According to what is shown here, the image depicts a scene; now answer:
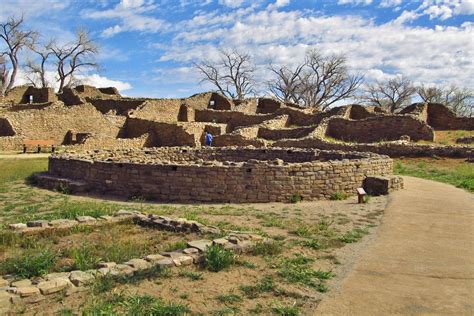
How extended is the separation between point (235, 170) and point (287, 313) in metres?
6.96

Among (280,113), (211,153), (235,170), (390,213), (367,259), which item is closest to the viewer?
(367,259)

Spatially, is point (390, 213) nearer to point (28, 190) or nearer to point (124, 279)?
point (124, 279)

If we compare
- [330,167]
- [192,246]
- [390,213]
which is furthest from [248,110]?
[192,246]

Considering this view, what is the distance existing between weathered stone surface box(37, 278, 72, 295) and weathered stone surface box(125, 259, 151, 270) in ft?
2.74

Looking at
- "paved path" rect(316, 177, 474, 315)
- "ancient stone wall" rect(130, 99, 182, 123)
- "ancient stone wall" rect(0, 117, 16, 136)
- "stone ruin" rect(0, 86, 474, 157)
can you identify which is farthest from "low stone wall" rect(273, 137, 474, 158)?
"ancient stone wall" rect(0, 117, 16, 136)

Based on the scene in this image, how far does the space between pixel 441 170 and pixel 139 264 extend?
14.6 meters

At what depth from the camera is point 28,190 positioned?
1254cm

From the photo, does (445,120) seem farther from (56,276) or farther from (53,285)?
(53,285)

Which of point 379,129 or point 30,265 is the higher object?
point 379,129

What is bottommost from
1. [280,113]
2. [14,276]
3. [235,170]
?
[14,276]

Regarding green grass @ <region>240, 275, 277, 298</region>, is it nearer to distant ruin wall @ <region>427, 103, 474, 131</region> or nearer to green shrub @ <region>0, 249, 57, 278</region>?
green shrub @ <region>0, 249, 57, 278</region>

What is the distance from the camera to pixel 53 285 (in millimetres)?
4996

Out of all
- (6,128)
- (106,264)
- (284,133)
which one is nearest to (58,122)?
(6,128)

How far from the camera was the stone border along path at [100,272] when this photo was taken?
4.80 meters
